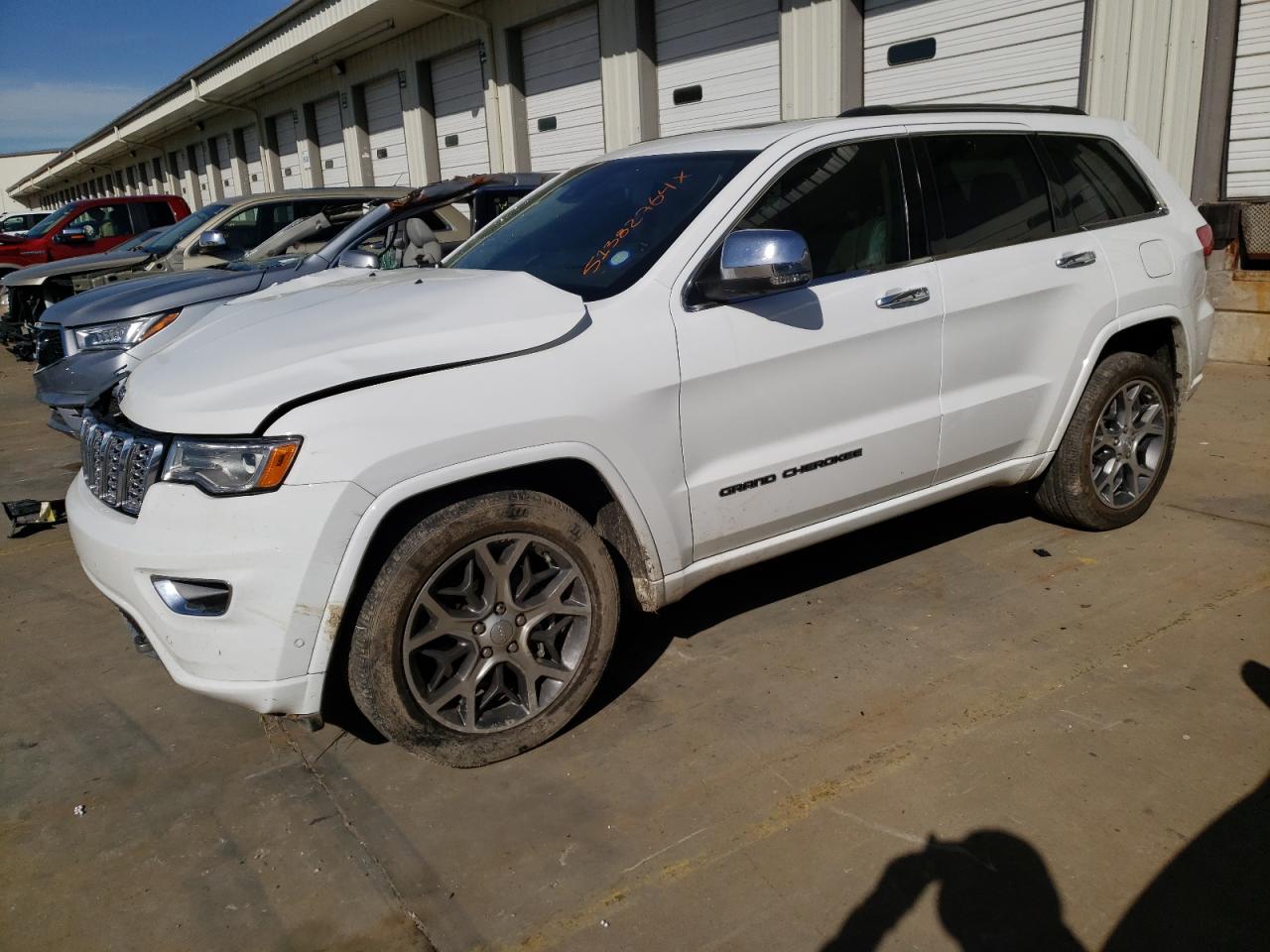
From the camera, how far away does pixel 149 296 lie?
6.71 m

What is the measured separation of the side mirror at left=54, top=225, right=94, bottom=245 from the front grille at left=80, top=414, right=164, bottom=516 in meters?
13.4

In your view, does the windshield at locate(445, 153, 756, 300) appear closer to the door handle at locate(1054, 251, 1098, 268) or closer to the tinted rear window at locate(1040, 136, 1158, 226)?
the door handle at locate(1054, 251, 1098, 268)

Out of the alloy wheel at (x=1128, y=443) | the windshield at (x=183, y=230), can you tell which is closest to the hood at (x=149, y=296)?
the windshield at (x=183, y=230)

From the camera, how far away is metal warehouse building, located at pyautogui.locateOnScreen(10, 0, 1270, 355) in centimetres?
761

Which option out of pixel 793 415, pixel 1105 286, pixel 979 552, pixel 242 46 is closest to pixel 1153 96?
pixel 1105 286

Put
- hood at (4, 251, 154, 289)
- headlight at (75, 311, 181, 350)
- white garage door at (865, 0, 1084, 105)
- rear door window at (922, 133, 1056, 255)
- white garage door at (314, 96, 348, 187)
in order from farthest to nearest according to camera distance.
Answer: white garage door at (314, 96, 348, 187)
hood at (4, 251, 154, 289)
white garage door at (865, 0, 1084, 105)
headlight at (75, 311, 181, 350)
rear door window at (922, 133, 1056, 255)

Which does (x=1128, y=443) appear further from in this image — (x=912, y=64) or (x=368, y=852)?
(x=912, y=64)

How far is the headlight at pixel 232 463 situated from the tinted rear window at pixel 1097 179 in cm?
341

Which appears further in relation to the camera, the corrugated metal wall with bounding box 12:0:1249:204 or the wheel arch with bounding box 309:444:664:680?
the corrugated metal wall with bounding box 12:0:1249:204

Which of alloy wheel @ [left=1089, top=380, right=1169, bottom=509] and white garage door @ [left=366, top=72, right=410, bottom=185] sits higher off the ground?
white garage door @ [left=366, top=72, right=410, bottom=185]

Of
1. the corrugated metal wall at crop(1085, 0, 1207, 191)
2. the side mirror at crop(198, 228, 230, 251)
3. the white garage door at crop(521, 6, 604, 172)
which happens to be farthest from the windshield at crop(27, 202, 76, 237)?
the corrugated metal wall at crop(1085, 0, 1207, 191)

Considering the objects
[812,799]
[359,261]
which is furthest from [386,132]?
[812,799]

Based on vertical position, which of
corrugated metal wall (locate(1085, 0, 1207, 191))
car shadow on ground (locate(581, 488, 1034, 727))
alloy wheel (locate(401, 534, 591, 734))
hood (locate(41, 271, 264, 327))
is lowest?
car shadow on ground (locate(581, 488, 1034, 727))

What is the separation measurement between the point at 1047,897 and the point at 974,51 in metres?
8.49
